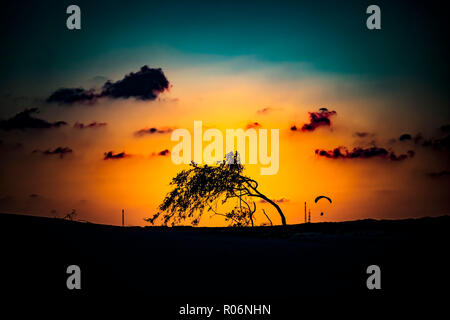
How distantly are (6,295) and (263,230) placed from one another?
16992mm

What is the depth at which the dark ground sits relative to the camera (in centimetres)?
1002

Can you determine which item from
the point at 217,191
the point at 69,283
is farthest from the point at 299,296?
the point at 217,191

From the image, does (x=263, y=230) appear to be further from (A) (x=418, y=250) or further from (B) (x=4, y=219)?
(B) (x=4, y=219)

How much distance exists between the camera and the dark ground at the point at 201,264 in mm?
10023

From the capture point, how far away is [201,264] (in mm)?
12000

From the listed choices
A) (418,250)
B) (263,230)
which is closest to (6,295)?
(418,250)

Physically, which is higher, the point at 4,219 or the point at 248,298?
the point at 4,219

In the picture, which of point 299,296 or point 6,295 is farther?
point 299,296

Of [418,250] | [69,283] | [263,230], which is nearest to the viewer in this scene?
[69,283]

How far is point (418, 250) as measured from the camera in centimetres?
1346

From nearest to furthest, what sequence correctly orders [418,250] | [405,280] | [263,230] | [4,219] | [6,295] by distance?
[6,295]
[405,280]
[418,250]
[4,219]
[263,230]
